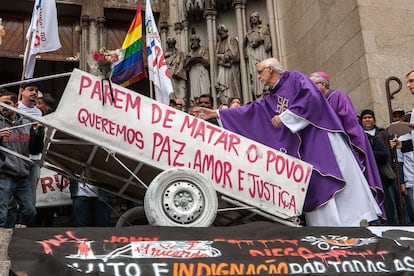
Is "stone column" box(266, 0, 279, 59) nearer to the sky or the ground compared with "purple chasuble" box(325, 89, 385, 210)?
nearer to the sky

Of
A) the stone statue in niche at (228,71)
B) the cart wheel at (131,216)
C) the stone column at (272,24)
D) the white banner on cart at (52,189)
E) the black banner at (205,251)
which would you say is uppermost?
the stone column at (272,24)

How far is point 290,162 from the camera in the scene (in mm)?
5621

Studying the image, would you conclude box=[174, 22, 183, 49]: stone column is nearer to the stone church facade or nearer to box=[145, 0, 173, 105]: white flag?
the stone church facade

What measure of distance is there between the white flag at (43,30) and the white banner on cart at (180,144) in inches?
133

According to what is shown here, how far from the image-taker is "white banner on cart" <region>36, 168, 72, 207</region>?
7082 millimetres

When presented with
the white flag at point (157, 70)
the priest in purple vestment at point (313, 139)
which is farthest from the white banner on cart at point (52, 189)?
the white flag at point (157, 70)

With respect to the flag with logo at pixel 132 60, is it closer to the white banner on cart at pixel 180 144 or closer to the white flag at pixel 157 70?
the white flag at pixel 157 70

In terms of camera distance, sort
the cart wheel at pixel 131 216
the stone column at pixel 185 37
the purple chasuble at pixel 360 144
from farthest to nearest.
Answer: the stone column at pixel 185 37 → the purple chasuble at pixel 360 144 → the cart wheel at pixel 131 216

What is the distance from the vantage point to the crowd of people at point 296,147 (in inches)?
235

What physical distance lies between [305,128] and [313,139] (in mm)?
161

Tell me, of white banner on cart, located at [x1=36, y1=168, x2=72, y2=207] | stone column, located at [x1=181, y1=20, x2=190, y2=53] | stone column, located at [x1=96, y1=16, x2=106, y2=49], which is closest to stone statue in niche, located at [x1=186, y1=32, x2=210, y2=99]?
stone column, located at [x1=181, y1=20, x2=190, y2=53]

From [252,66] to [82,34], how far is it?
3.99 metres

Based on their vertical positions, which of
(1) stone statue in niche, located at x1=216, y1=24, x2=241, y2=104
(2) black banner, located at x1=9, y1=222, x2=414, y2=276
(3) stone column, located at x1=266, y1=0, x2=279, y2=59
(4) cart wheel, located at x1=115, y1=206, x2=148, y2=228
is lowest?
(2) black banner, located at x1=9, y1=222, x2=414, y2=276

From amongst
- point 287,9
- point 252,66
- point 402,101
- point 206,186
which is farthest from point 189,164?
Result: point 287,9
